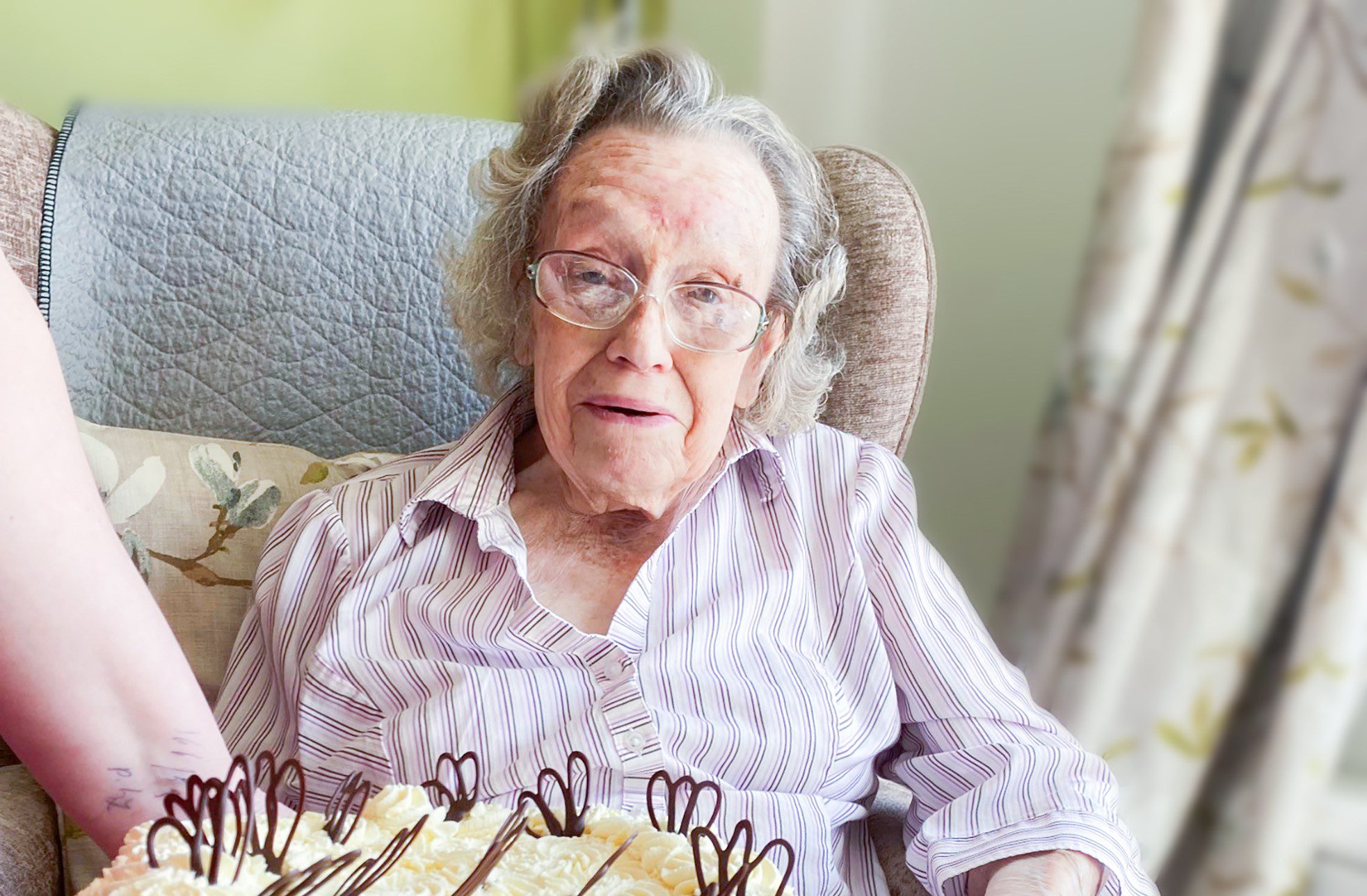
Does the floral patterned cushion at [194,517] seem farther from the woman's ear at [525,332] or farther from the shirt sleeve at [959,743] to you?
the shirt sleeve at [959,743]

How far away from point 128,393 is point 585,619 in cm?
59

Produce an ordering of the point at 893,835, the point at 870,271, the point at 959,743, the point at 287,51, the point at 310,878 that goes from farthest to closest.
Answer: the point at 287,51 → the point at 870,271 → the point at 893,835 → the point at 959,743 → the point at 310,878

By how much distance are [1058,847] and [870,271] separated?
1.96ft

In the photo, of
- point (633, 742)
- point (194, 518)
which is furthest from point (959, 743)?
point (194, 518)

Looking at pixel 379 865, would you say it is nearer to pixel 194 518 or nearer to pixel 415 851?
pixel 415 851

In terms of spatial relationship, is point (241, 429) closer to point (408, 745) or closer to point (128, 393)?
point (128, 393)

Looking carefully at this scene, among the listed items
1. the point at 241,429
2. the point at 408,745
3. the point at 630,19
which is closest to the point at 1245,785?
the point at 408,745

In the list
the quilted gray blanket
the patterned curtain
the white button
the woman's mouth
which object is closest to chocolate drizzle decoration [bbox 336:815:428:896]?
the white button

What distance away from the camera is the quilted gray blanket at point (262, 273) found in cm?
126

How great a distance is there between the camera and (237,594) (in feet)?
3.86

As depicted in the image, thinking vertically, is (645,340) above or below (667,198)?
below

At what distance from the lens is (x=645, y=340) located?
103 centimetres

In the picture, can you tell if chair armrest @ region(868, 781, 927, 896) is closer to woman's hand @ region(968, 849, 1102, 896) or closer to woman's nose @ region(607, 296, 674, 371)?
woman's hand @ region(968, 849, 1102, 896)

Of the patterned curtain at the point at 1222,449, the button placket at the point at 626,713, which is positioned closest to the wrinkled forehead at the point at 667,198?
the button placket at the point at 626,713
